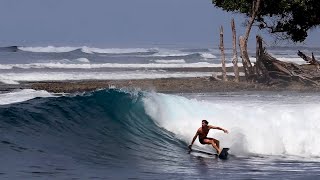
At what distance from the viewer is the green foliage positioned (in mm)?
39781

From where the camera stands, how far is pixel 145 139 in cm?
2389

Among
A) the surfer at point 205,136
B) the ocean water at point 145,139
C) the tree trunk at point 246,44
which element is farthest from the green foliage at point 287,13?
the surfer at point 205,136

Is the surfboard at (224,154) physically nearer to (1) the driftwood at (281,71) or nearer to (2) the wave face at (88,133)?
(2) the wave face at (88,133)

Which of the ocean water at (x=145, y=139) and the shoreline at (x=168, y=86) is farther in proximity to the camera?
the shoreline at (x=168, y=86)

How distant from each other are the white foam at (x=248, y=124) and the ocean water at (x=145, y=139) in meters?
0.03

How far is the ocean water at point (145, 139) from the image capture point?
18.3 m

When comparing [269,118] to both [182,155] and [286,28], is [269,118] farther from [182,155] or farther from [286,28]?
[286,28]

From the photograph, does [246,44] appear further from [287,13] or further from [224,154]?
[224,154]

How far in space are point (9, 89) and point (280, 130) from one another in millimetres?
18317

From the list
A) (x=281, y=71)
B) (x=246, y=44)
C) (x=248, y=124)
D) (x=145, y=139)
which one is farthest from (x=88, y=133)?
(x=246, y=44)

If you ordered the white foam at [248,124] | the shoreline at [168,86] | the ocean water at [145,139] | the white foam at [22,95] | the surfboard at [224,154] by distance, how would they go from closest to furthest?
1. the ocean water at [145,139]
2. the surfboard at [224,154]
3. the white foam at [248,124]
4. the white foam at [22,95]
5. the shoreline at [168,86]

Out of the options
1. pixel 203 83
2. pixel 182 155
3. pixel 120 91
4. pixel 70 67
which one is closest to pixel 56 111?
pixel 120 91

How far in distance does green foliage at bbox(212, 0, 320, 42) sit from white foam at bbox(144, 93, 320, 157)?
13.4 meters

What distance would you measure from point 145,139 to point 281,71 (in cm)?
1802
